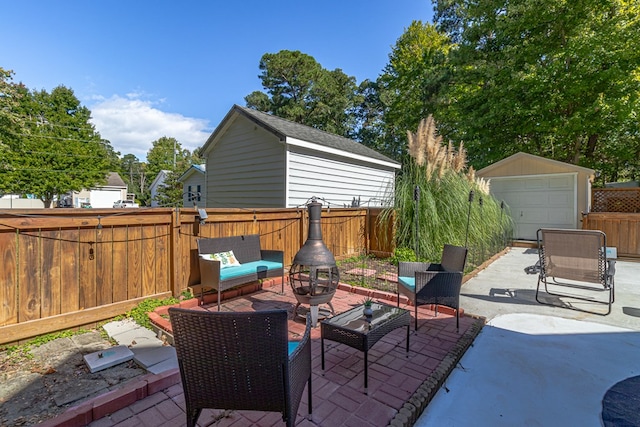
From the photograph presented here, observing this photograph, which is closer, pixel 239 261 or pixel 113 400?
pixel 113 400

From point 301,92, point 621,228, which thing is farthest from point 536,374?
point 301,92

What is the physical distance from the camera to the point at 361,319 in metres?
2.58

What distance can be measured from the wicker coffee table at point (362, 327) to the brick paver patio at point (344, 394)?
0.20 meters

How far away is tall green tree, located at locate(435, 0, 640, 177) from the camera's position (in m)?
9.81

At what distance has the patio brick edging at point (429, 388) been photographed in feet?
6.23

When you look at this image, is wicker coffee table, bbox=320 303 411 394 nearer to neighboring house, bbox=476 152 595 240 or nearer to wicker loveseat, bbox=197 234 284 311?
wicker loveseat, bbox=197 234 284 311

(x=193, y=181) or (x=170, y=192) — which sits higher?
(x=193, y=181)

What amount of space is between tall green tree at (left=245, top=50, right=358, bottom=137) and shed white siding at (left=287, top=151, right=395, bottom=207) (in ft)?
39.5

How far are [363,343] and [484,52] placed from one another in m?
15.1

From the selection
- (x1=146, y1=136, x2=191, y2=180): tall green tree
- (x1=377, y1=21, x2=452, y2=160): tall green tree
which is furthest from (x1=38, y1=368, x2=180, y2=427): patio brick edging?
(x1=146, y1=136, x2=191, y2=180): tall green tree

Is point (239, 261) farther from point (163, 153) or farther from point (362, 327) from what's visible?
point (163, 153)

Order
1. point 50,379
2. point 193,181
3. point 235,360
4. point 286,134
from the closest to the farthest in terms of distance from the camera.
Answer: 1. point 235,360
2. point 50,379
3. point 286,134
4. point 193,181

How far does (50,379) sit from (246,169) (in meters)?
6.14

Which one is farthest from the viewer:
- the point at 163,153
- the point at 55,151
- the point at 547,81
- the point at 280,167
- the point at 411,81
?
the point at 163,153
